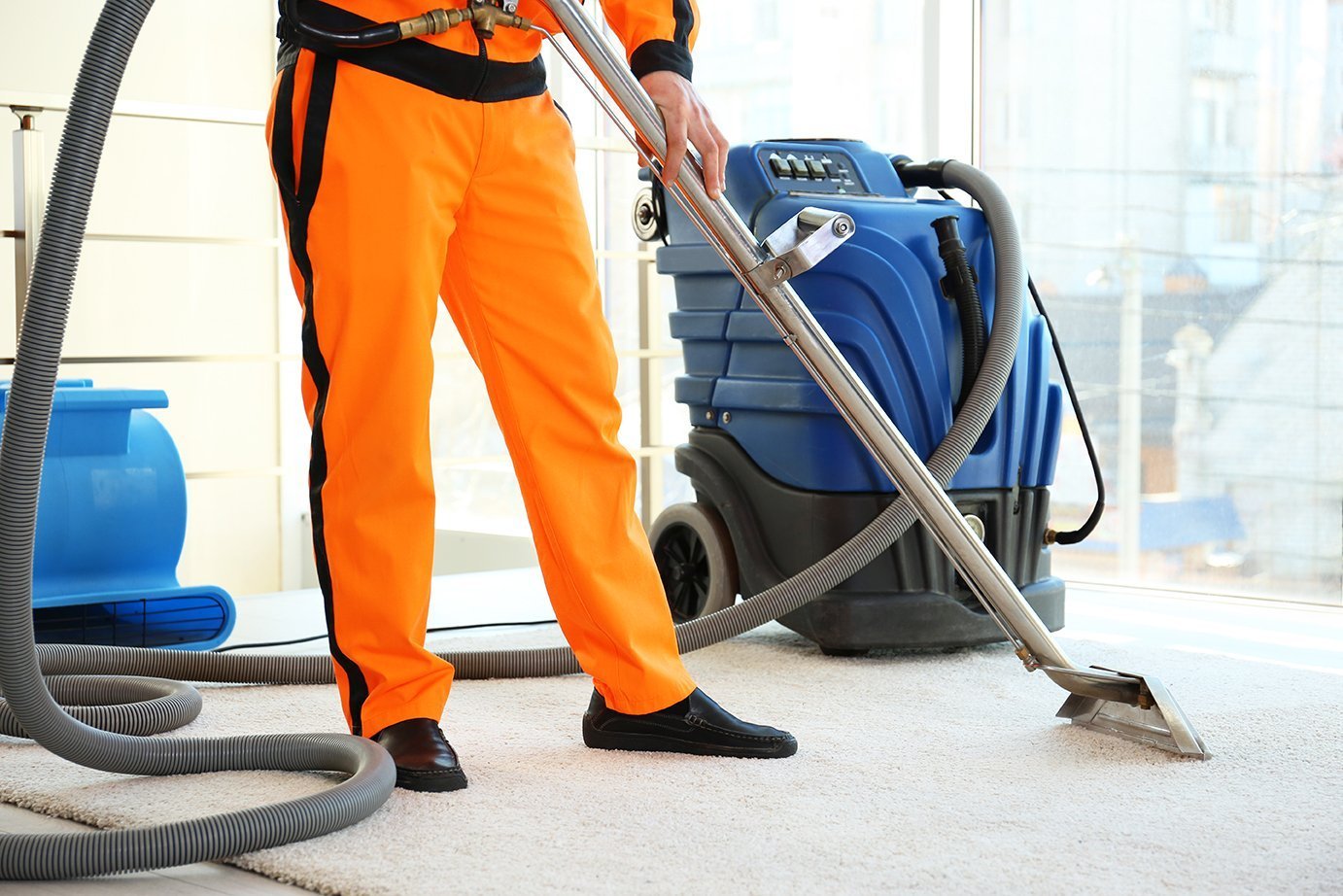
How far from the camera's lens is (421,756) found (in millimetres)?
1428

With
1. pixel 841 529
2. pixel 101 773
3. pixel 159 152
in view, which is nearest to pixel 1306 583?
pixel 841 529

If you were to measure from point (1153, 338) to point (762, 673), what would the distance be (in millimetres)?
1483

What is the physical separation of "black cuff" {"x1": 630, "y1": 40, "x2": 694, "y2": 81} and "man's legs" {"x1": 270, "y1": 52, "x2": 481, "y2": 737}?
183 mm

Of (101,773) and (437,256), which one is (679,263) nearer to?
(437,256)

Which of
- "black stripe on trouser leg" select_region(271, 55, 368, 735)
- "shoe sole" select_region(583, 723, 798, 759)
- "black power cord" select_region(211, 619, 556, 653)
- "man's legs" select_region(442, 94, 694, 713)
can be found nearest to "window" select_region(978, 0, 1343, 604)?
"black power cord" select_region(211, 619, 556, 653)

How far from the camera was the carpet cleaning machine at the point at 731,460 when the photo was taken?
3.80 ft

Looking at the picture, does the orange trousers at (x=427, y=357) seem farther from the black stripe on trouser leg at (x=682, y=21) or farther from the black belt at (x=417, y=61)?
the black stripe on trouser leg at (x=682, y=21)

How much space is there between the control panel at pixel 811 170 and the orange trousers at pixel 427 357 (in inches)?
26.3

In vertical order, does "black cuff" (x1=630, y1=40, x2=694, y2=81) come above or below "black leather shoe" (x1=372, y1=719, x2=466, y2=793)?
above

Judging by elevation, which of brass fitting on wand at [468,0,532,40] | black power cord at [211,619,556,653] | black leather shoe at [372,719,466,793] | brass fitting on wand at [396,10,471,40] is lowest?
black power cord at [211,619,556,653]

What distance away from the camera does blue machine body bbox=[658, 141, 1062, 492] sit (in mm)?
2068

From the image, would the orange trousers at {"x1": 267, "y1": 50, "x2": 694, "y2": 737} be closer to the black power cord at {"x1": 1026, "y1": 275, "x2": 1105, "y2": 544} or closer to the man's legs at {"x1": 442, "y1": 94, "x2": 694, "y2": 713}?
the man's legs at {"x1": 442, "y1": 94, "x2": 694, "y2": 713}

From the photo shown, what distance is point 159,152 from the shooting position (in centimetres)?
437

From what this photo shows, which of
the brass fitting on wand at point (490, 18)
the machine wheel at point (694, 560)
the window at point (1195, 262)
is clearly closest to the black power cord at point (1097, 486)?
the machine wheel at point (694, 560)
